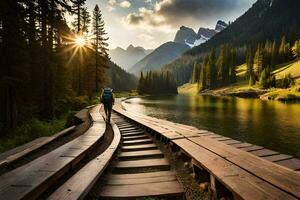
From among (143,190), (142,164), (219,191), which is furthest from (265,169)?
(142,164)

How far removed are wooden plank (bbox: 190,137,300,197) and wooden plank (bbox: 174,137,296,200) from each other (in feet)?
0.40

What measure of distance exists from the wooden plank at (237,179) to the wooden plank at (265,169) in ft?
0.40

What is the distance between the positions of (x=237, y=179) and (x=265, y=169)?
0.84 metres

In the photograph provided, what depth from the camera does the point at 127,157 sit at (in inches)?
295

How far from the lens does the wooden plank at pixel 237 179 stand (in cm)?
344

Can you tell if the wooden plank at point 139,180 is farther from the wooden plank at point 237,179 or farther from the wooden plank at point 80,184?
the wooden plank at point 237,179

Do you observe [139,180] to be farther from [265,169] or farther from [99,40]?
[99,40]

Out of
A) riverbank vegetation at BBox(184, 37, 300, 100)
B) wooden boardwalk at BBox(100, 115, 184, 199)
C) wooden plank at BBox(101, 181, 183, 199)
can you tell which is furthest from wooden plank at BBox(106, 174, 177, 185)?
riverbank vegetation at BBox(184, 37, 300, 100)

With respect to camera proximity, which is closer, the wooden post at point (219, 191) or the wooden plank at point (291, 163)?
the wooden post at point (219, 191)

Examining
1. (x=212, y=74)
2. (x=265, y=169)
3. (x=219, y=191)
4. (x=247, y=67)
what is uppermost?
(x=247, y=67)

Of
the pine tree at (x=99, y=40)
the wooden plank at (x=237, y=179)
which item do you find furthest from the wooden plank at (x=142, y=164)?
the pine tree at (x=99, y=40)

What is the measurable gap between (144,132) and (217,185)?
26.1 feet

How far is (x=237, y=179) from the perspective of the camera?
4082 millimetres

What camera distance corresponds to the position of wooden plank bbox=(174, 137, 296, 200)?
344cm
